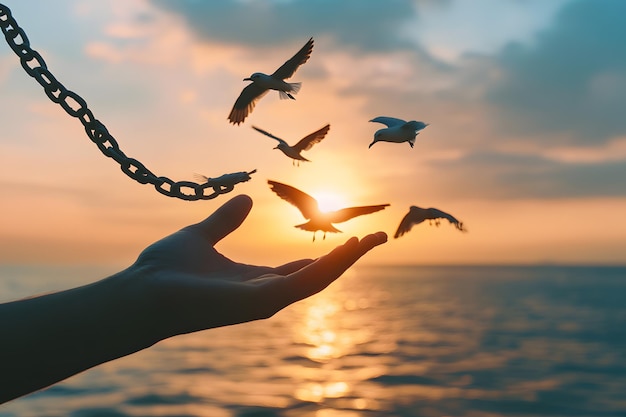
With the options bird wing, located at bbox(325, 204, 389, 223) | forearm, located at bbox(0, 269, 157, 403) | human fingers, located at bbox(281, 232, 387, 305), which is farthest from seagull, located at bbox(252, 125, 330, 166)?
forearm, located at bbox(0, 269, 157, 403)

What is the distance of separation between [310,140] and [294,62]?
1.24 meters

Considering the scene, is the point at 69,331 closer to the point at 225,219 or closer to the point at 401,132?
the point at 225,219

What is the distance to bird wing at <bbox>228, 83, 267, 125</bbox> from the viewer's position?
7.05 meters

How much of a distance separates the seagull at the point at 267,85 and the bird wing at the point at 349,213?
1.22 m

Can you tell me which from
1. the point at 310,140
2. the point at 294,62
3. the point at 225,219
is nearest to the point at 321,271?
the point at 225,219

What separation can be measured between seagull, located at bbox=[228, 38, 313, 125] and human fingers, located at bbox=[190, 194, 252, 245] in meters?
1.18

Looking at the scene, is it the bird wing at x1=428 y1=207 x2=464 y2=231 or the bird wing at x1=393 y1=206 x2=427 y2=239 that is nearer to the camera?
the bird wing at x1=428 y1=207 x2=464 y2=231

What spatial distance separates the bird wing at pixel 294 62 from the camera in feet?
20.8

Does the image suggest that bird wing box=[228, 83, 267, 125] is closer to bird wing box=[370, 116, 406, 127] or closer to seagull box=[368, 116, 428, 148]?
bird wing box=[370, 116, 406, 127]

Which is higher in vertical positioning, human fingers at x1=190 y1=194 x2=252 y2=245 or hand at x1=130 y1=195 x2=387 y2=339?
human fingers at x1=190 y1=194 x2=252 y2=245

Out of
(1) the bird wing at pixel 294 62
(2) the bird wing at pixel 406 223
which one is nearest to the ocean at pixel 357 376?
(2) the bird wing at pixel 406 223

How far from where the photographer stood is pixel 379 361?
32.5m

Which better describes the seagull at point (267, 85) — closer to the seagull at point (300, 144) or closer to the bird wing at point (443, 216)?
the seagull at point (300, 144)

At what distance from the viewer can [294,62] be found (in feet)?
21.2
